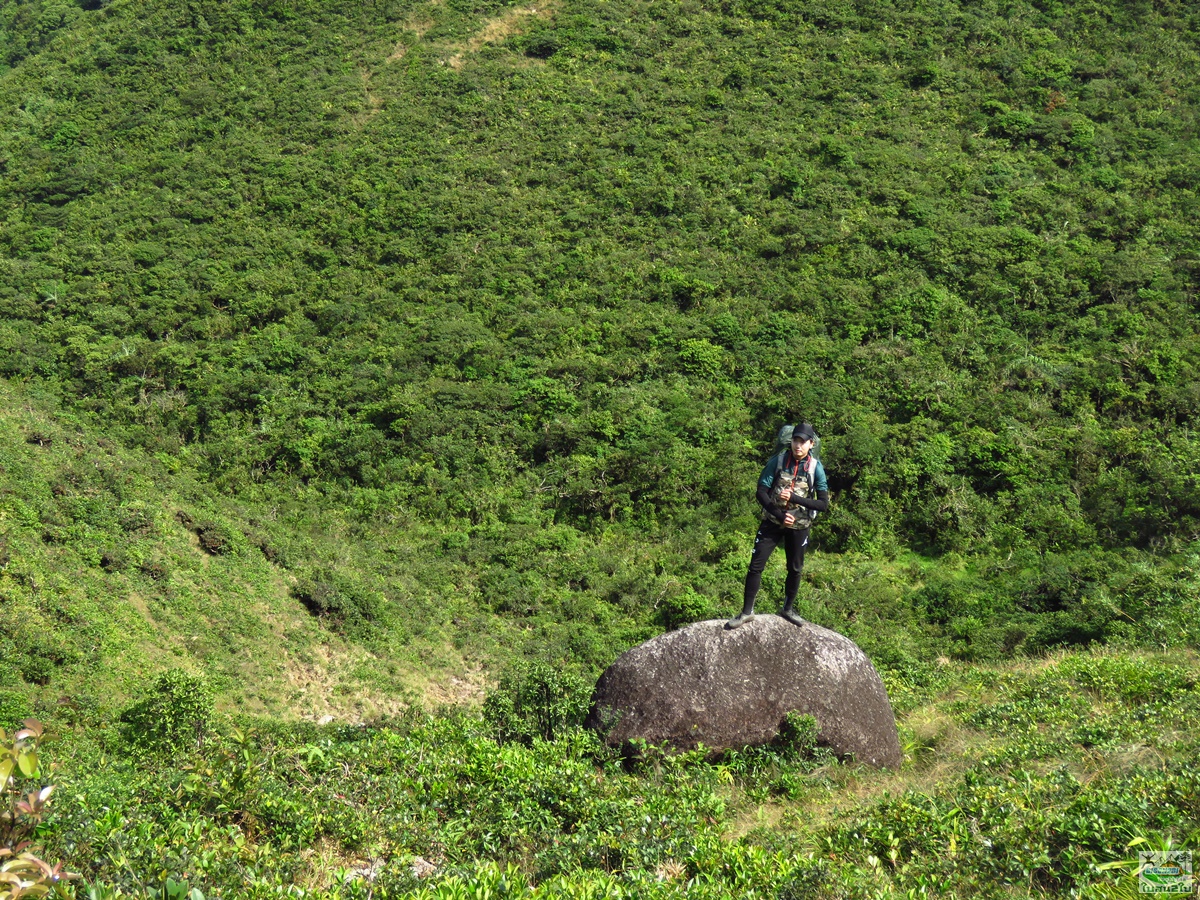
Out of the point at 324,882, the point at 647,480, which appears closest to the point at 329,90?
the point at 647,480

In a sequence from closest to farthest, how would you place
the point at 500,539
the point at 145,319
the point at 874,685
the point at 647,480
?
the point at 874,685
the point at 500,539
the point at 647,480
the point at 145,319

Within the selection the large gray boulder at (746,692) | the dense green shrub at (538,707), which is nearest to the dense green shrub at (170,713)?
the dense green shrub at (538,707)

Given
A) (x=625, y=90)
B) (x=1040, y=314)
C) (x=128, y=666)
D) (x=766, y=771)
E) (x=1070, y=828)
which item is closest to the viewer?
(x=1070, y=828)

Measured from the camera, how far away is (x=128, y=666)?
44.5 ft

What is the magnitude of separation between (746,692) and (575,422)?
16.4 m

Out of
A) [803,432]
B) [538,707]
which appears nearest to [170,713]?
[538,707]

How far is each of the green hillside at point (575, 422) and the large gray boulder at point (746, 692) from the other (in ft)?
1.11

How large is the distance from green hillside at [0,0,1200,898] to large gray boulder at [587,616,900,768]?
34 cm

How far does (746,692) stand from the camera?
8984mm

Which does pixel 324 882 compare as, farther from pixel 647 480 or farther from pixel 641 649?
pixel 647 480

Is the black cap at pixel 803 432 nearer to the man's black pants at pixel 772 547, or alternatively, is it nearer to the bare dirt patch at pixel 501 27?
the man's black pants at pixel 772 547

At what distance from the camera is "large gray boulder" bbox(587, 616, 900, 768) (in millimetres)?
8844

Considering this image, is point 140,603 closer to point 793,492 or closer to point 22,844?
point 793,492

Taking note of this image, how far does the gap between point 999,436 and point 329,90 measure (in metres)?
32.9
